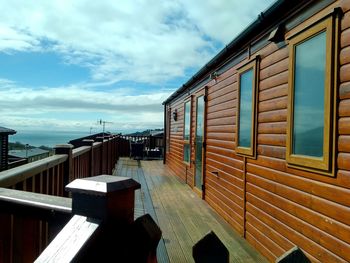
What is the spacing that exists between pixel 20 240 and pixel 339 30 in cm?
267

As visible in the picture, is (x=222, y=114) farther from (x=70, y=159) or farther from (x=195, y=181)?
(x=70, y=159)

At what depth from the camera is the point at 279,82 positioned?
3.36 meters

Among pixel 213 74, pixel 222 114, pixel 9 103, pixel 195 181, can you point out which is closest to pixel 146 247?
pixel 222 114

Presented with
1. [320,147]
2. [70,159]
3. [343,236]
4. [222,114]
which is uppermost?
[222,114]

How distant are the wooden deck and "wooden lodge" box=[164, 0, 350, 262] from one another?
0.66 feet

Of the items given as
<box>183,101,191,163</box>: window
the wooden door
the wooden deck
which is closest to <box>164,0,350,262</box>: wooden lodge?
the wooden deck

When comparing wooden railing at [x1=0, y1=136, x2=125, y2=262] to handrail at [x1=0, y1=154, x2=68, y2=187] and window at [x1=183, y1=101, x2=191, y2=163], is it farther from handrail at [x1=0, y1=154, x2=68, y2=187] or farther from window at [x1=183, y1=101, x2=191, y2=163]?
window at [x1=183, y1=101, x2=191, y2=163]

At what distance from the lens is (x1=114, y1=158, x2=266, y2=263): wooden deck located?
3.54 m

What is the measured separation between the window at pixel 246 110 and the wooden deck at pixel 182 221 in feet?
3.77

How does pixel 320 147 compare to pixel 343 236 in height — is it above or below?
above

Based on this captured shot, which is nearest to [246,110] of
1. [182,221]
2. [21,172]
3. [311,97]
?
[311,97]

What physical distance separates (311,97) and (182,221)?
2.78 m

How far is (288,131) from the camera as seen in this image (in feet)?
10.2

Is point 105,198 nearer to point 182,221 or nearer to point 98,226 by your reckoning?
point 98,226
